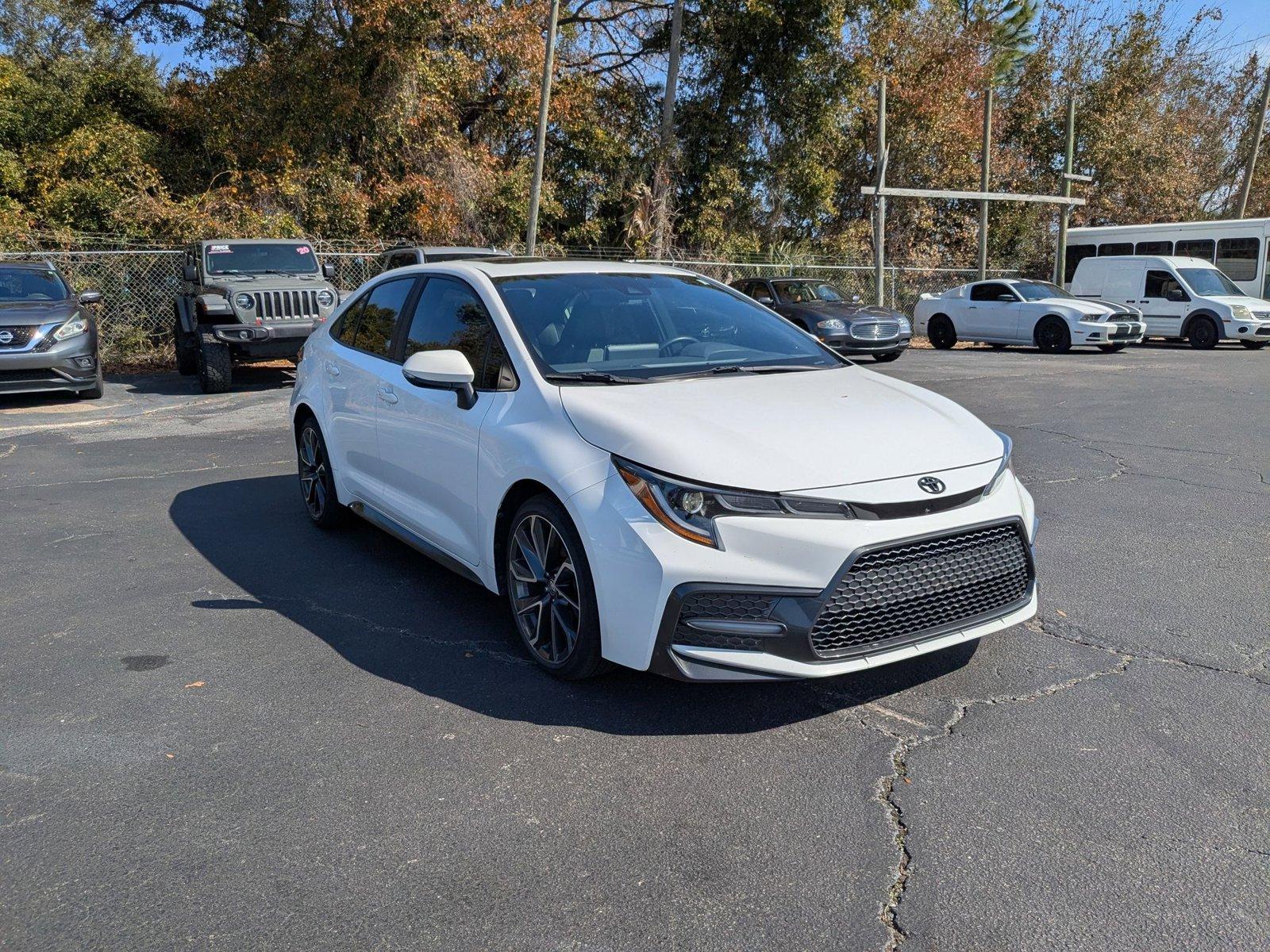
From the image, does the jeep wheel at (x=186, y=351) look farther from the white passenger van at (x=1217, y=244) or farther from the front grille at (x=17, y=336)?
the white passenger van at (x=1217, y=244)

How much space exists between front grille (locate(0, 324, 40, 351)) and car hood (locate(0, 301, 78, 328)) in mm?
48

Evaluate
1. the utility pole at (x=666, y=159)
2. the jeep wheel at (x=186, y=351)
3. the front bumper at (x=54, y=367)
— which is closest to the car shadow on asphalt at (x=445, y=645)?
the front bumper at (x=54, y=367)

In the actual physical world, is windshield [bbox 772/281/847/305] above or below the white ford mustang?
above

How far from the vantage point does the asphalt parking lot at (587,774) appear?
2625 millimetres

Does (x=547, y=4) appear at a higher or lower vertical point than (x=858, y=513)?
higher

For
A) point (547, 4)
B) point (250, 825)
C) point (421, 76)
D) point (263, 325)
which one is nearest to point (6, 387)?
point (263, 325)

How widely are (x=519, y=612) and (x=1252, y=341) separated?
21342 mm

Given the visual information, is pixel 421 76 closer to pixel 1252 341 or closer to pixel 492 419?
pixel 1252 341

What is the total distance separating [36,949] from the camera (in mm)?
2506

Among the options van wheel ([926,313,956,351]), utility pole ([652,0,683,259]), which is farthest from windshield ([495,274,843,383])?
utility pole ([652,0,683,259])

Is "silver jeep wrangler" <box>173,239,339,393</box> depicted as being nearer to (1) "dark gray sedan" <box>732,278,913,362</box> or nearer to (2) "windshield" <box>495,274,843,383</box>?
(1) "dark gray sedan" <box>732,278,913,362</box>

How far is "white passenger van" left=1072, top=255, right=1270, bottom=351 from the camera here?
20.6m

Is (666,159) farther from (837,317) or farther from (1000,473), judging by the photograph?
(1000,473)

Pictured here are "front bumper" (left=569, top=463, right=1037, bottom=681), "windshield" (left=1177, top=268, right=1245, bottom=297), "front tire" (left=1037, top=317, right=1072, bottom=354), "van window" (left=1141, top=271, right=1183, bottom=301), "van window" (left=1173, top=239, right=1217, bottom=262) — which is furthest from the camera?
"van window" (left=1173, top=239, right=1217, bottom=262)
